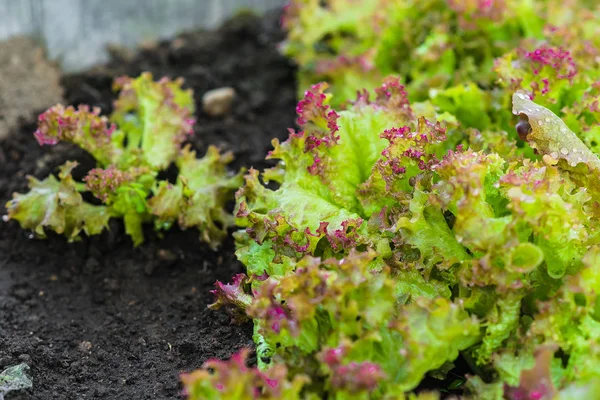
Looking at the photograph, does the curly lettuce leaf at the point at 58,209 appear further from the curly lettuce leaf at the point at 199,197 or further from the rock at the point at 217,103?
the rock at the point at 217,103

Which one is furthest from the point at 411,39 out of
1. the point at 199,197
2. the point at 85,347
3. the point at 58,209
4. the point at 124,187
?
the point at 85,347

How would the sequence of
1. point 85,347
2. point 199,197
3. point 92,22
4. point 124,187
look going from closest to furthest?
1. point 85,347
2. point 124,187
3. point 199,197
4. point 92,22

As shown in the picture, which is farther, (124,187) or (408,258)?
(124,187)

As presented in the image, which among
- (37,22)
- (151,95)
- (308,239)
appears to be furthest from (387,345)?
(37,22)

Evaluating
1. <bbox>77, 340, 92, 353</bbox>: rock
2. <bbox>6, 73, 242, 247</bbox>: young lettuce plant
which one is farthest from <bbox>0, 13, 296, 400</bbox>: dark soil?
<bbox>6, 73, 242, 247</bbox>: young lettuce plant

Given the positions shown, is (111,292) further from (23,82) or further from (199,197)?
(23,82)

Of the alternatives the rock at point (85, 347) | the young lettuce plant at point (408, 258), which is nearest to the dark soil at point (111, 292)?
the rock at point (85, 347)
